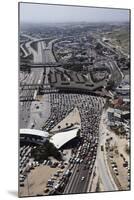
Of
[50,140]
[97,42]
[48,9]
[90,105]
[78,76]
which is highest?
[48,9]

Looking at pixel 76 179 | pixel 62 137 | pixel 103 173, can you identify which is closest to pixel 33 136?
pixel 62 137

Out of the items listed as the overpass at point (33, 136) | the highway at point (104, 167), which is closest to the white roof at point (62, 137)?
the overpass at point (33, 136)

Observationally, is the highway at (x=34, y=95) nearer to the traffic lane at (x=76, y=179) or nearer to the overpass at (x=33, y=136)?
the overpass at (x=33, y=136)

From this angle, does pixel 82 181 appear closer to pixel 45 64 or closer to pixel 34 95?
pixel 34 95

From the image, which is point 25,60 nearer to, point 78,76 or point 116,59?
point 78,76

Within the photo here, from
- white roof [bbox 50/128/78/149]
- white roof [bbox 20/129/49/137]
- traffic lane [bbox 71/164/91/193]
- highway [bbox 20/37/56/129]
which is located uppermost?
highway [bbox 20/37/56/129]

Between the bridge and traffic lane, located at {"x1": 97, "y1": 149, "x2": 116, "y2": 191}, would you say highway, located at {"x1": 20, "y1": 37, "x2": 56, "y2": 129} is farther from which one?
traffic lane, located at {"x1": 97, "y1": 149, "x2": 116, "y2": 191}

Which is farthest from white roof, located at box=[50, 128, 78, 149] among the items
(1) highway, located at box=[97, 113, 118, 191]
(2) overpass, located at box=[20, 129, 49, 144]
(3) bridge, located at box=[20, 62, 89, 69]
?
(3) bridge, located at box=[20, 62, 89, 69]

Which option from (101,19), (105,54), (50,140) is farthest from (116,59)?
(50,140)
